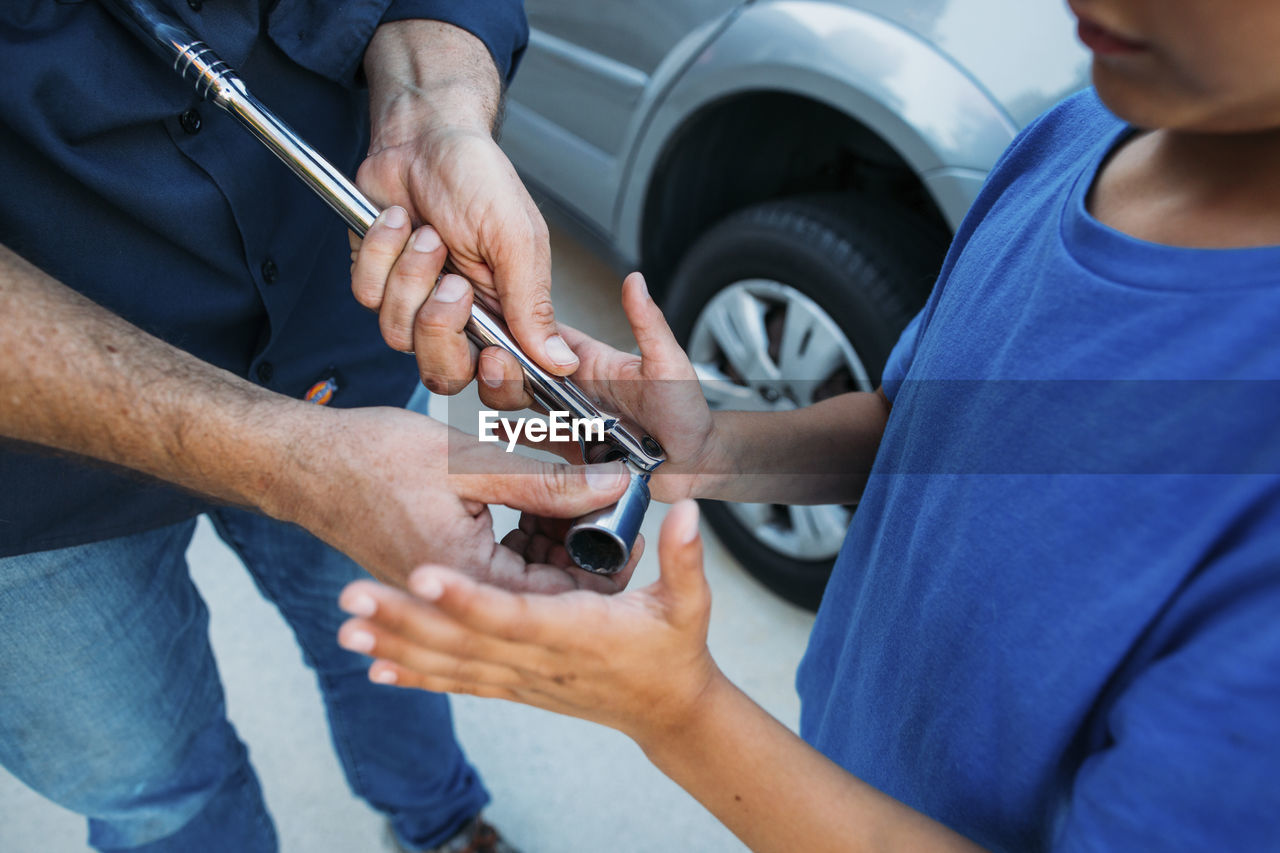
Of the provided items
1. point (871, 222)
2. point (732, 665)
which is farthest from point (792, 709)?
point (871, 222)

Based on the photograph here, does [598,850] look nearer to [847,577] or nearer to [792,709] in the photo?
[792,709]

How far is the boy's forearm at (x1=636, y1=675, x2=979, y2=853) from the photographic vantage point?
27.8 inches

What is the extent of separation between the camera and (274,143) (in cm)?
101

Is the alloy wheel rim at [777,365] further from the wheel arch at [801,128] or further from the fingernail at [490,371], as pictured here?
the fingernail at [490,371]

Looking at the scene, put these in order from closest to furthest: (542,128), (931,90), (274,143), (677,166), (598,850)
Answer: (274,143)
(931,90)
(598,850)
(677,166)
(542,128)

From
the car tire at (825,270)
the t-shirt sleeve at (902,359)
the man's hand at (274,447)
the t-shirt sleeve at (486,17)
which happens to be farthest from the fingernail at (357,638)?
the car tire at (825,270)

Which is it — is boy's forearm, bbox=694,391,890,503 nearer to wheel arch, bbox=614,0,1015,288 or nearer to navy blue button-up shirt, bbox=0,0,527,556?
navy blue button-up shirt, bbox=0,0,527,556

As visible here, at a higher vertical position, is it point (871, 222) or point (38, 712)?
point (871, 222)

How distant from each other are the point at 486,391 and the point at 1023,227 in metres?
0.68

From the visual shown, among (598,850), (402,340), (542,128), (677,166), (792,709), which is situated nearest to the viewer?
(402,340)

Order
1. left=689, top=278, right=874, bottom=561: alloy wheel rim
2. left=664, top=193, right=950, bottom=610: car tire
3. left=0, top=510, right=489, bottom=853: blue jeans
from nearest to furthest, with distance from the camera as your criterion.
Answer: left=0, top=510, right=489, bottom=853: blue jeans < left=664, top=193, right=950, bottom=610: car tire < left=689, top=278, right=874, bottom=561: alloy wheel rim

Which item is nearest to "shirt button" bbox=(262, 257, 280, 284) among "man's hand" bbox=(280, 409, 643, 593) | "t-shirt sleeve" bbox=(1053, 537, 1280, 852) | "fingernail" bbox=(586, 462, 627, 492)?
"man's hand" bbox=(280, 409, 643, 593)

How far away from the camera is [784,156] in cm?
227

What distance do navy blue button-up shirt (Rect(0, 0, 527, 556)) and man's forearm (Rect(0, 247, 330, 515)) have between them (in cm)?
6
